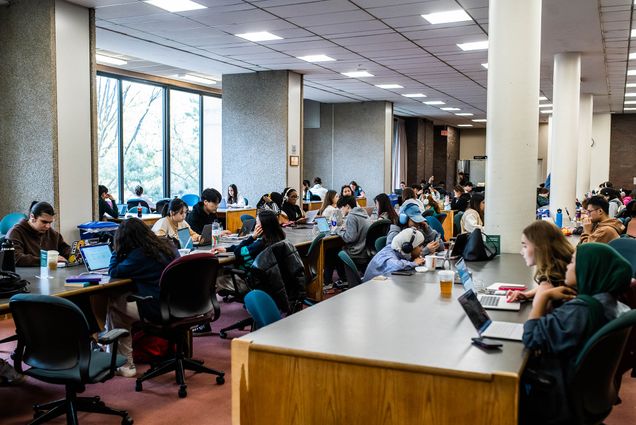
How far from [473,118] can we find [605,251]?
20114 mm

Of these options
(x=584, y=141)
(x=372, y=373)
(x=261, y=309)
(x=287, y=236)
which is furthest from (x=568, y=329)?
(x=584, y=141)

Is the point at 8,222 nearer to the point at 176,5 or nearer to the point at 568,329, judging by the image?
the point at 176,5

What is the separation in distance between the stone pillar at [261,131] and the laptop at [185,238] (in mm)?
5953

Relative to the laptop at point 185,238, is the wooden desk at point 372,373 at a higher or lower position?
lower

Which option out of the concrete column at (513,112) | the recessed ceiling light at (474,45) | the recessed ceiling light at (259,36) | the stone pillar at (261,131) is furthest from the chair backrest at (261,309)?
the stone pillar at (261,131)

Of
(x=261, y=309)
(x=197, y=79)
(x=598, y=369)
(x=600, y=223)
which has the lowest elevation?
(x=598, y=369)

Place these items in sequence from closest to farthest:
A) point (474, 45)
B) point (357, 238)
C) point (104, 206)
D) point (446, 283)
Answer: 1. point (446, 283)
2. point (357, 238)
3. point (474, 45)
4. point (104, 206)

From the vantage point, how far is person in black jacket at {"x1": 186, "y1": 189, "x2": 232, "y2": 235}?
7.15 meters

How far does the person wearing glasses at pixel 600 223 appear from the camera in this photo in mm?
5594

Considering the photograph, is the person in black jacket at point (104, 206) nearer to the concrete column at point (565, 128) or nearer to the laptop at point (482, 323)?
the concrete column at point (565, 128)

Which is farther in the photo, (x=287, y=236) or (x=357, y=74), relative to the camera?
(x=357, y=74)

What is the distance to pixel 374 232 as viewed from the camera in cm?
717

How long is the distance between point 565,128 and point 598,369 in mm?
8576

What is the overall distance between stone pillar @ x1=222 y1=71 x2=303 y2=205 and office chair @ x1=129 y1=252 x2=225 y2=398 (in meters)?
7.40
